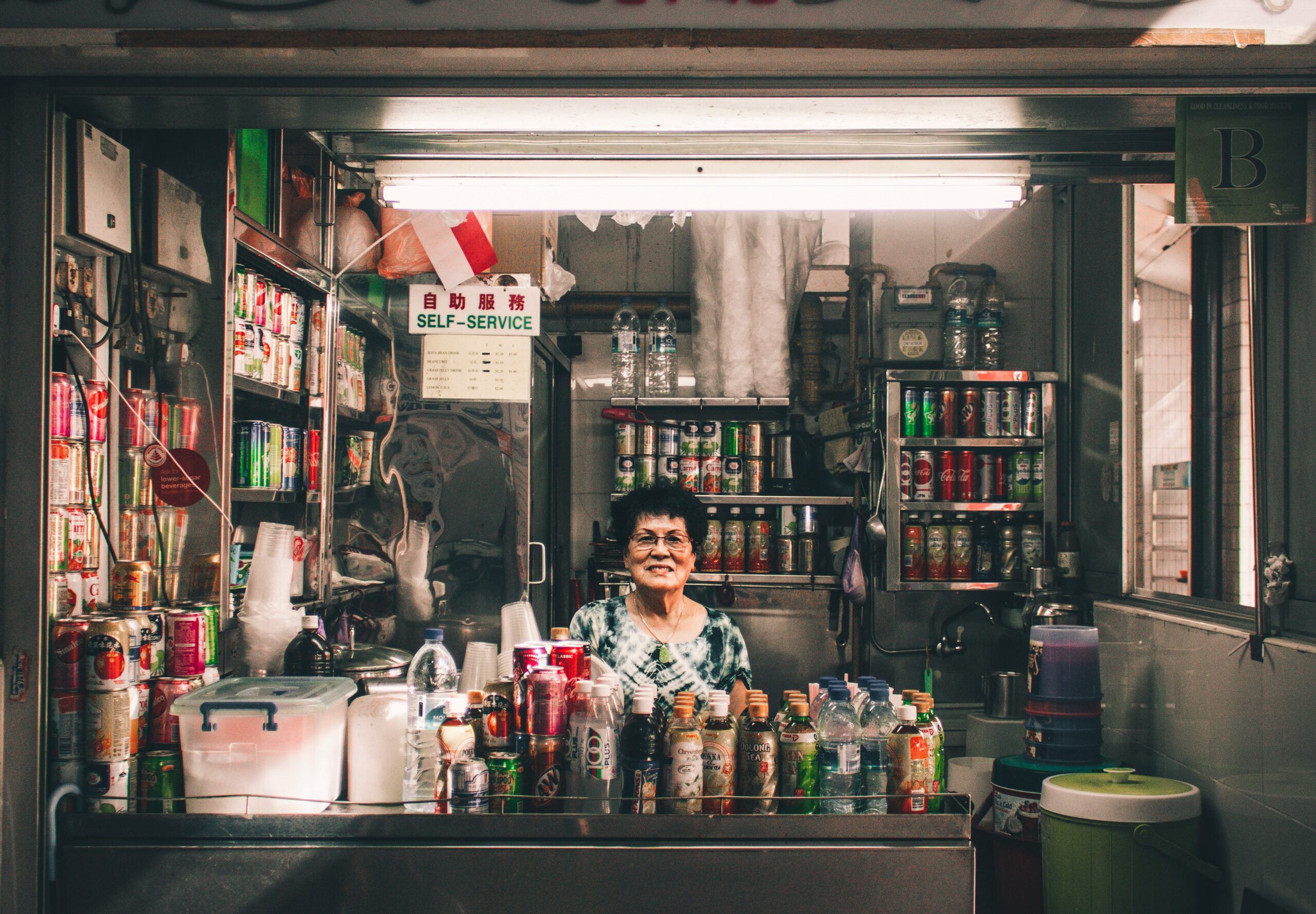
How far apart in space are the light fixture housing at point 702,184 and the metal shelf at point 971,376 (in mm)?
2131

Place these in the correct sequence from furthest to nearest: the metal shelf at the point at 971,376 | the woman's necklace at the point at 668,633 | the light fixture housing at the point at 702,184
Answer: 1. the metal shelf at the point at 971,376
2. the woman's necklace at the point at 668,633
3. the light fixture housing at the point at 702,184

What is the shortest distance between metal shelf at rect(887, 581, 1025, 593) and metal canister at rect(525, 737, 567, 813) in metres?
2.92

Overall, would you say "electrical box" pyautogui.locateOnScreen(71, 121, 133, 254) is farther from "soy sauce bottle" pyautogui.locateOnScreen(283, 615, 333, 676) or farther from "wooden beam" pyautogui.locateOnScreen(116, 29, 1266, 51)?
"soy sauce bottle" pyautogui.locateOnScreen(283, 615, 333, 676)

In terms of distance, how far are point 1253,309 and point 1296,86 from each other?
0.92 metres

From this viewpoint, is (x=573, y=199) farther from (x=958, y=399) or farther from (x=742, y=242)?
(x=958, y=399)

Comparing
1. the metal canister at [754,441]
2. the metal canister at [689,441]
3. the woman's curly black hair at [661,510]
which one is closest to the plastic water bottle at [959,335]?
the metal canister at [754,441]

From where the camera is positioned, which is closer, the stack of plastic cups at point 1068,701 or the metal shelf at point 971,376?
the stack of plastic cups at point 1068,701

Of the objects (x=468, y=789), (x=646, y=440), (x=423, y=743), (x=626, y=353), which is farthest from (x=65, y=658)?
(x=626, y=353)

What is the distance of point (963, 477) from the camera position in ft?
15.5

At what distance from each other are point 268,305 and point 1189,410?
3.33 metres

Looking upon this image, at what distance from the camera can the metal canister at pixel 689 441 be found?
15.8 feet

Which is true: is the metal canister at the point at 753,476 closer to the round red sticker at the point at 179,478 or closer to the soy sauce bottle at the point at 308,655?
the soy sauce bottle at the point at 308,655

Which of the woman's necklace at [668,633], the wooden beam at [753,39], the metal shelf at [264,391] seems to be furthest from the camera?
the woman's necklace at [668,633]

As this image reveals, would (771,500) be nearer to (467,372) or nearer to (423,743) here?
(467,372)
